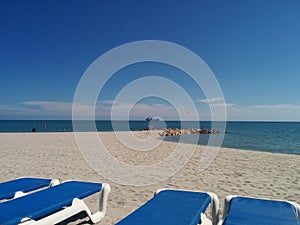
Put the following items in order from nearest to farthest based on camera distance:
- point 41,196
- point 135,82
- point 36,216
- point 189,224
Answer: point 189,224, point 36,216, point 41,196, point 135,82

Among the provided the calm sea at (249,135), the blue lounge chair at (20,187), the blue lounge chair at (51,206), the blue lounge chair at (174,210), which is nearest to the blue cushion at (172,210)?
the blue lounge chair at (174,210)

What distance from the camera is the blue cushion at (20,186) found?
288cm

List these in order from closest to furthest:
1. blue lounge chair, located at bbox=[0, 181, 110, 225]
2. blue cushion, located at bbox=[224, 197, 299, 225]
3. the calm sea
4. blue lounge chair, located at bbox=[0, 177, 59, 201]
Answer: blue cushion, located at bbox=[224, 197, 299, 225] → blue lounge chair, located at bbox=[0, 181, 110, 225] → blue lounge chair, located at bbox=[0, 177, 59, 201] → the calm sea

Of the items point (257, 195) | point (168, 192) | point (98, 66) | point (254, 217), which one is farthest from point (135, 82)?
point (254, 217)

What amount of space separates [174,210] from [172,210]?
2 centimetres

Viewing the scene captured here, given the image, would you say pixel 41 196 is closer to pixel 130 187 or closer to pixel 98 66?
pixel 130 187

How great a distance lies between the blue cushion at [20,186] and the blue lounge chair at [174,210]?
161cm

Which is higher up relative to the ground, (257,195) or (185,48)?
(185,48)

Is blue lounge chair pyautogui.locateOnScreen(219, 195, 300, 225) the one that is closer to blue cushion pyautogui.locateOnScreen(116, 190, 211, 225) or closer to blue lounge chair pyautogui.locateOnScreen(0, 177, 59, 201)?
blue cushion pyautogui.locateOnScreen(116, 190, 211, 225)

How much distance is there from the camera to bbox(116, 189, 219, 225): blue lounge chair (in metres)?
2.02

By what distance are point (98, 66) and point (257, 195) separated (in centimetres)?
703

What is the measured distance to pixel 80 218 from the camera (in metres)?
2.92

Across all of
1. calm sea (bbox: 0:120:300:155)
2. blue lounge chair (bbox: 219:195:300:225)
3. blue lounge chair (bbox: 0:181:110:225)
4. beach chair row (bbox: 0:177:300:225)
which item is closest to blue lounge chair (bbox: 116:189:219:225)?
beach chair row (bbox: 0:177:300:225)

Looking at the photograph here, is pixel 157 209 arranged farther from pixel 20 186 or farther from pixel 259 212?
pixel 20 186
